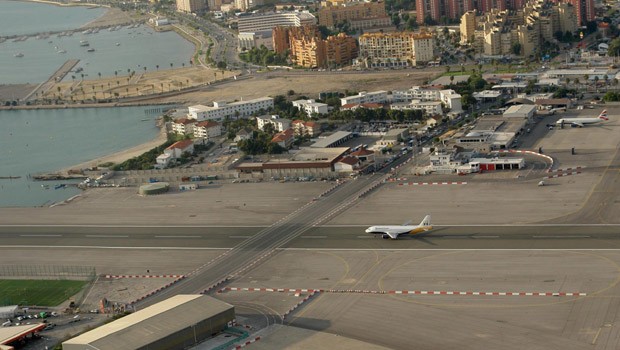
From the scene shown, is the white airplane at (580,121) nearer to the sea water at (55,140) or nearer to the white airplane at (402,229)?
the white airplane at (402,229)

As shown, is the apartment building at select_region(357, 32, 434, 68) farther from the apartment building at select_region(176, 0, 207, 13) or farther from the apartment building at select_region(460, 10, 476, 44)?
the apartment building at select_region(176, 0, 207, 13)

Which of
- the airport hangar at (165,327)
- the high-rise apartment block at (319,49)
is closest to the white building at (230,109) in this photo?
the high-rise apartment block at (319,49)

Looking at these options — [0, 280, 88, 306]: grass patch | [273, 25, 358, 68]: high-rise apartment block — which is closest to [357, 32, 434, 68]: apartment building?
[273, 25, 358, 68]: high-rise apartment block

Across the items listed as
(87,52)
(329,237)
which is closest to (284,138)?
(329,237)

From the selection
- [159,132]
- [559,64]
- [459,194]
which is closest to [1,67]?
[159,132]

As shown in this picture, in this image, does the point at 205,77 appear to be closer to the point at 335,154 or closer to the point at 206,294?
the point at 335,154

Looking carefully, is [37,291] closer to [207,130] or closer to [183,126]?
[207,130]
